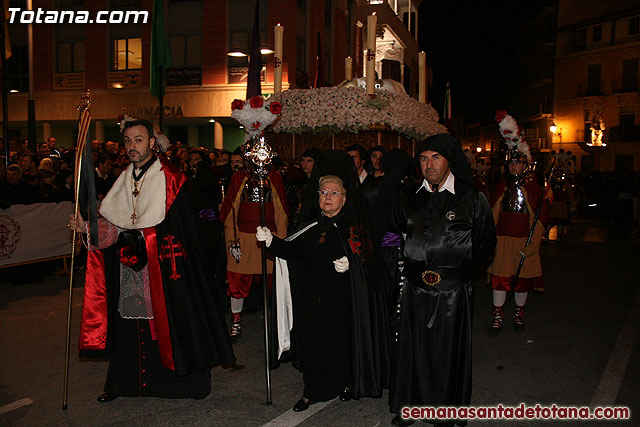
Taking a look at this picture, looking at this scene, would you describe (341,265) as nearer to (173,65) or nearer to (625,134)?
(173,65)

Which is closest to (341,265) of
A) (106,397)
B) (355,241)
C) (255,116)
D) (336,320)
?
(355,241)

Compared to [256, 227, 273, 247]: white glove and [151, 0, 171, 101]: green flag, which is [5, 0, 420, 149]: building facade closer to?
[151, 0, 171, 101]: green flag

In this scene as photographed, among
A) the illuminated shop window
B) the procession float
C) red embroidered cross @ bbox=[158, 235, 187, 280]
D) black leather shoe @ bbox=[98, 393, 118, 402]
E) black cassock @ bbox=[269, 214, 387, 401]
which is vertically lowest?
black leather shoe @ bbox=[98, 393, 118, 402]

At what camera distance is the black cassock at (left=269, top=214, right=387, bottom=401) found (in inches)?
178

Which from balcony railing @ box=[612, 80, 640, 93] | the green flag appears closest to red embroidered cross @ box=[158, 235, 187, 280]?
the green flag

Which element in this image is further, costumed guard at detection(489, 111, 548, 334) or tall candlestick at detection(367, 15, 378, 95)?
tall candlestick at detection(367, 15, 378, 95)

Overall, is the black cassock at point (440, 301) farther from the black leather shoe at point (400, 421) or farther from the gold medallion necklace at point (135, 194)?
the gold medallion necklace at point (135, 194)

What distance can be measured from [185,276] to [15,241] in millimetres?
6008

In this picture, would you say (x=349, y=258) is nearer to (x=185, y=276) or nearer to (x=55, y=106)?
(x=185, y=276)

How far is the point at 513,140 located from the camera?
7.14 meters

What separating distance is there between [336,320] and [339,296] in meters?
0.19

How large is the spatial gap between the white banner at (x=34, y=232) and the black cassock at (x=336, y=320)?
6326 mm

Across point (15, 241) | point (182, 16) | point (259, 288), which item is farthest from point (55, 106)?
point (259, 288)

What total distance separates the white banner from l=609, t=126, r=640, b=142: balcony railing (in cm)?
4199
